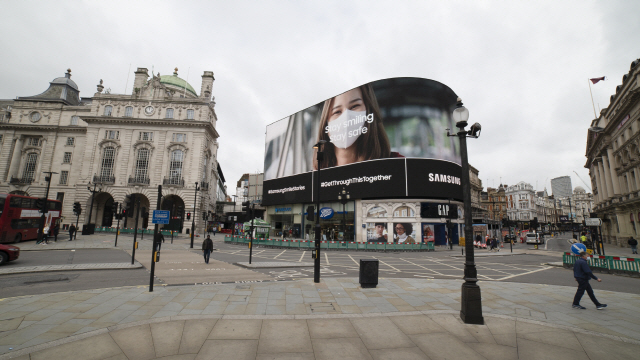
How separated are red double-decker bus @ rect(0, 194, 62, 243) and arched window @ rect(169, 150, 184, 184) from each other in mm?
25457

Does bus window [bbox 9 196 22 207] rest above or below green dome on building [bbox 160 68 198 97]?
below

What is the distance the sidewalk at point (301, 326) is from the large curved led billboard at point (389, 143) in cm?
2840

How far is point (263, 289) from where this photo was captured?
31.4 feet

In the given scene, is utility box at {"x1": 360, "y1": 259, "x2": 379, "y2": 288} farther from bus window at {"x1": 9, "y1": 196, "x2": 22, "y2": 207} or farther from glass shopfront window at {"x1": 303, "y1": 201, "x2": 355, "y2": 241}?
bus window at {"x1": 9, "y1": 196, "x2": 22, "y2": 207}

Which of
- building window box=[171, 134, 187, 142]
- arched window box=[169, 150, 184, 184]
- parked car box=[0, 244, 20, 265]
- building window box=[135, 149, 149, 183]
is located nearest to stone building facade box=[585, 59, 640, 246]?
parked car box=[0, 244, 20, 265]

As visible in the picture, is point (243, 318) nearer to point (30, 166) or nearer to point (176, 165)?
point (176, 165)

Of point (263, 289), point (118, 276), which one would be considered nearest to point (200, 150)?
point (118, 276)

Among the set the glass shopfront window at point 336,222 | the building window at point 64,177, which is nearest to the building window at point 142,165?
the building window at point 64,177

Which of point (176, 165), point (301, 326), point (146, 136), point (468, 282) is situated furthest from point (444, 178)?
point (146, 136)

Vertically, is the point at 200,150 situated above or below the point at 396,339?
above

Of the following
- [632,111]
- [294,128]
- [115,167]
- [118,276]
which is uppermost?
[294,128]

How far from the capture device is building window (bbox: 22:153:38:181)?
57.8 metres

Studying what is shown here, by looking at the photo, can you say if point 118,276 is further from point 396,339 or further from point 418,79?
point 418,79

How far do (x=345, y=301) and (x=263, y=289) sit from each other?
297 cm
